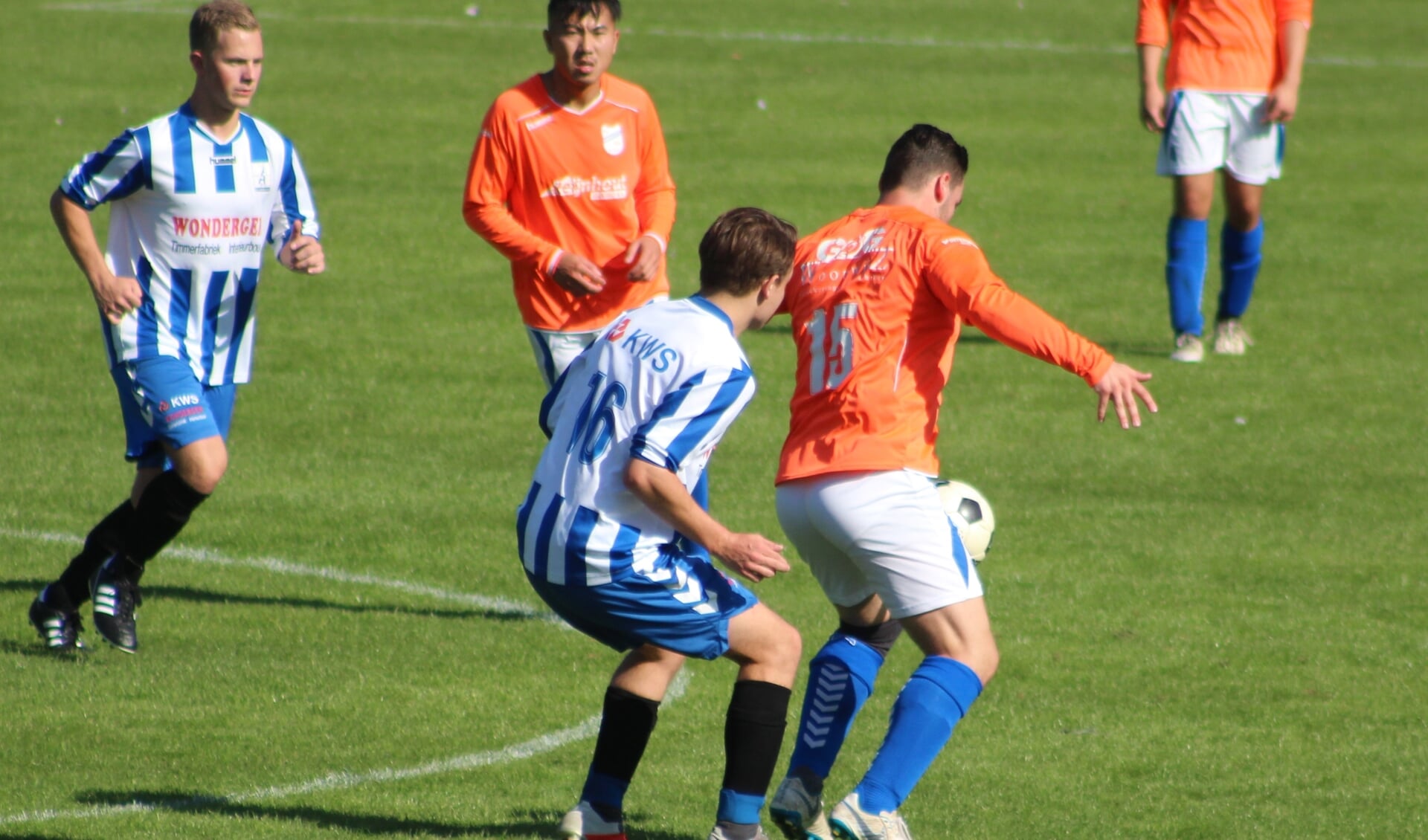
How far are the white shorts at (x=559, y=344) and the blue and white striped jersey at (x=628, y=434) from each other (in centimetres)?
238

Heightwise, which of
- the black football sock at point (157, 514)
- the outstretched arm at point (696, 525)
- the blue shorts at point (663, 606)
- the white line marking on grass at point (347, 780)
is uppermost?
the outstretched arm at point (696, 525)

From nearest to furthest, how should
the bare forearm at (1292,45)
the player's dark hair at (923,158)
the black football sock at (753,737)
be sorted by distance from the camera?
the black football sock at (753,737) → the player's dark hair at (923,158) → the bare forearm at (1292,45)

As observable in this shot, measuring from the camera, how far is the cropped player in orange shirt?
6875 mm

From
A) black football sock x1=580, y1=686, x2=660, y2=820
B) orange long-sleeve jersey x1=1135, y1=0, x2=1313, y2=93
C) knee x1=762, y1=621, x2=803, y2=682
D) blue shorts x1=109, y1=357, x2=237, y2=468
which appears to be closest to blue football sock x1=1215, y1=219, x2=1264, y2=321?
orange long-sleeve jersey x1=1135, y1=0, x2=1313, y2=93

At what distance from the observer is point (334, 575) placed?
24.7 ft

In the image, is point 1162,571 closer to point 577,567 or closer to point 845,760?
point 845,760

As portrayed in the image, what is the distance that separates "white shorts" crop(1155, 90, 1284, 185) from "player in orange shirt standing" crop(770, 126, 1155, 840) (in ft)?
20.0

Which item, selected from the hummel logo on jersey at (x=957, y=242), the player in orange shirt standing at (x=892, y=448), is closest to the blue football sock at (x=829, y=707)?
the player in orange shirt standing at (x=892, y=448)

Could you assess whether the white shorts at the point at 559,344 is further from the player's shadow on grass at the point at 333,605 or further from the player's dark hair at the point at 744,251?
the player's dark hair at the point at 744,251

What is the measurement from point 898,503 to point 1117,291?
881 cm

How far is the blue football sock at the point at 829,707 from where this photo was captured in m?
4.97

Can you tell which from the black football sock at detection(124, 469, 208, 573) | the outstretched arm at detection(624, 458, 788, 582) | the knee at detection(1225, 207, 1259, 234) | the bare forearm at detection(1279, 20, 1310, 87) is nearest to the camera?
the outstretched arm at detection(624, 458, 788, 582)

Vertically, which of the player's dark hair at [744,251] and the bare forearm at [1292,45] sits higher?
the player's dark hair at [744,251]

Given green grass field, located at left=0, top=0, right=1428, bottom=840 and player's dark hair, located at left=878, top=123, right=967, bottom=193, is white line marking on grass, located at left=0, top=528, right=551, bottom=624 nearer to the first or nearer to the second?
green grass field, located at left=0, top=0, right=1428, bottom=840
